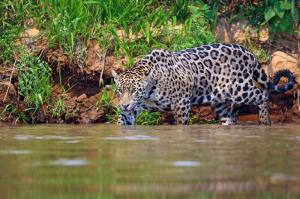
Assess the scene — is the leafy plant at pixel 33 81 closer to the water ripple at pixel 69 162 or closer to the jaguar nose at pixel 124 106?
the jaguar nose at pixel 124 106

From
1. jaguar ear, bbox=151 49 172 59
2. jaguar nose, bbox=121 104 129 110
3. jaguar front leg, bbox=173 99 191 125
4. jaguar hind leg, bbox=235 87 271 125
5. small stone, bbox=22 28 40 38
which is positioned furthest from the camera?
small stone, bbox=22 28 40 38

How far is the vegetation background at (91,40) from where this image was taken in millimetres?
10133

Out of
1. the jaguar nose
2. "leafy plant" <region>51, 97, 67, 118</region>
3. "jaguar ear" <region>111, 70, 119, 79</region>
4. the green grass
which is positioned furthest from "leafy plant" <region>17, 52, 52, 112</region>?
the jaguar nose

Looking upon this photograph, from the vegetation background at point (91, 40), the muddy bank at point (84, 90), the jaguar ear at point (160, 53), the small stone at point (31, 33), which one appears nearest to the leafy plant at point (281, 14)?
the vegetation background at point (91, 40)

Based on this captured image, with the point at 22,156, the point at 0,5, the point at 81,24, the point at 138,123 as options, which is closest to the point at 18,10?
the point at 0,5

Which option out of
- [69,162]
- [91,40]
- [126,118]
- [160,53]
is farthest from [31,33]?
[69,162]

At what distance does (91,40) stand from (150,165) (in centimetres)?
574

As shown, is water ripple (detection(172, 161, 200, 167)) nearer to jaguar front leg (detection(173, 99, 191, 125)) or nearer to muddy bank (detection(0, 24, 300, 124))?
jaguar front leg (detection(173, 99, 191, 125))

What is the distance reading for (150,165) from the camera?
4926mm

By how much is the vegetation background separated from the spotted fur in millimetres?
397

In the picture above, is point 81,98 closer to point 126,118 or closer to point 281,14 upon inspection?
point 126,118

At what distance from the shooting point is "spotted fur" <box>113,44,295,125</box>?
9609mm

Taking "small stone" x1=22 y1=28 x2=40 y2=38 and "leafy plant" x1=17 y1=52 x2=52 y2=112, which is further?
"small stone" x1=22 y1=28 x2=40 y2=38

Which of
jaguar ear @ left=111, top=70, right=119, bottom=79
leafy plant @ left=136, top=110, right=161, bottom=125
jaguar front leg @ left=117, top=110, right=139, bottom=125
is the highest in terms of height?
jaguar ear @ left=111, top=70, right=119, bottom=79
